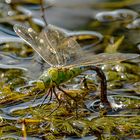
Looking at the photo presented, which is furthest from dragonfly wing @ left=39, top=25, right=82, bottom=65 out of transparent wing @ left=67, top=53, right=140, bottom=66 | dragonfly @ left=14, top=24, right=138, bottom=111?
transparent wing @ left=67, top=53, right=140, bottom=66

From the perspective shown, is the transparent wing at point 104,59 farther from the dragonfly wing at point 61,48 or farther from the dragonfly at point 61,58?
the dragonfly wing at point 61,48

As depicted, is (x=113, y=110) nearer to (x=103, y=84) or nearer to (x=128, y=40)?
(x=103, y=84)

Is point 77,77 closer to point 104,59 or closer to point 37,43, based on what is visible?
point 37,43

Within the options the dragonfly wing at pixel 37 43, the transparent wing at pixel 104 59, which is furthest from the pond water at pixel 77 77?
the dragonfly wing at pixel 37 43

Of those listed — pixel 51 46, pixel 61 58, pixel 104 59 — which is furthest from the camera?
pixel 51 46

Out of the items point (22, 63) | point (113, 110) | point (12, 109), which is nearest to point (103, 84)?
point (113, 110)

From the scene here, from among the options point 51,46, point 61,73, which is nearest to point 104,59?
point 61,73
